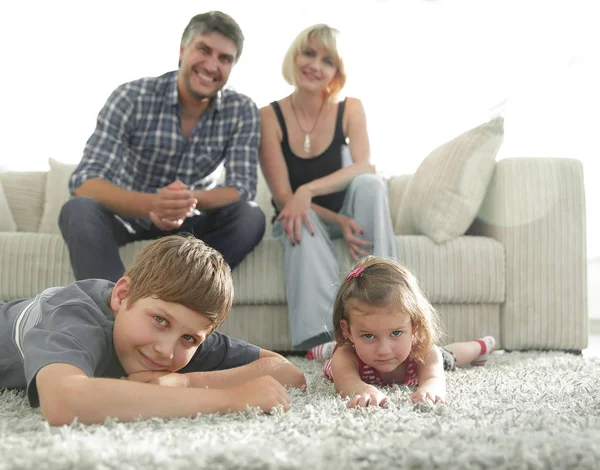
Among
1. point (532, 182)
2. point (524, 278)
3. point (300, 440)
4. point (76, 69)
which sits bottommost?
point (524, 278)

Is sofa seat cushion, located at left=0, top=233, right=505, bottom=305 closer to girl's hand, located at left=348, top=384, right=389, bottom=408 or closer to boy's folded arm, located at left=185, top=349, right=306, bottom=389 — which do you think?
boy's folded arm, located at left=185, top=349, right=306, bottom=389

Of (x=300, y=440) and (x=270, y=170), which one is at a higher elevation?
(x=270, y=170)

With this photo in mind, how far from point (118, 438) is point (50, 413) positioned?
0.41 feet

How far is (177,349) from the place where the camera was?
94 cm

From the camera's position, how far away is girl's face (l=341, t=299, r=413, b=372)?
3.72 ft

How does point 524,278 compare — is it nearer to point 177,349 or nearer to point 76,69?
point 177,349

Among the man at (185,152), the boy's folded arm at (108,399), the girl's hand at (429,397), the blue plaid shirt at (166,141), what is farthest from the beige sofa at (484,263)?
the boy's folded arm at (108,399)

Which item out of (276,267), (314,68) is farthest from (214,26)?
(276,267)

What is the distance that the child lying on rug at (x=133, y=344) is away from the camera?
2.62 ft

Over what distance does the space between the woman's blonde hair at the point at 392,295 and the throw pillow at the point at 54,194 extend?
1.52m

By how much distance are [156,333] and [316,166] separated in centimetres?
119

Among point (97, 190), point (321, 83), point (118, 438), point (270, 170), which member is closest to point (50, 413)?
point (118, 438)

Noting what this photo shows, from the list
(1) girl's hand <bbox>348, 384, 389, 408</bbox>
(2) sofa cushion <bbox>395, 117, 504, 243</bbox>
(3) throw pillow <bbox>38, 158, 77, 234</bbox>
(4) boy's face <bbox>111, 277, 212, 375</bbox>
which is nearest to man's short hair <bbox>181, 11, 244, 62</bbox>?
(2) sofa cushion <bbox>395, 117, 504, 243</bbox>

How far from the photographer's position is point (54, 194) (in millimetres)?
2447
